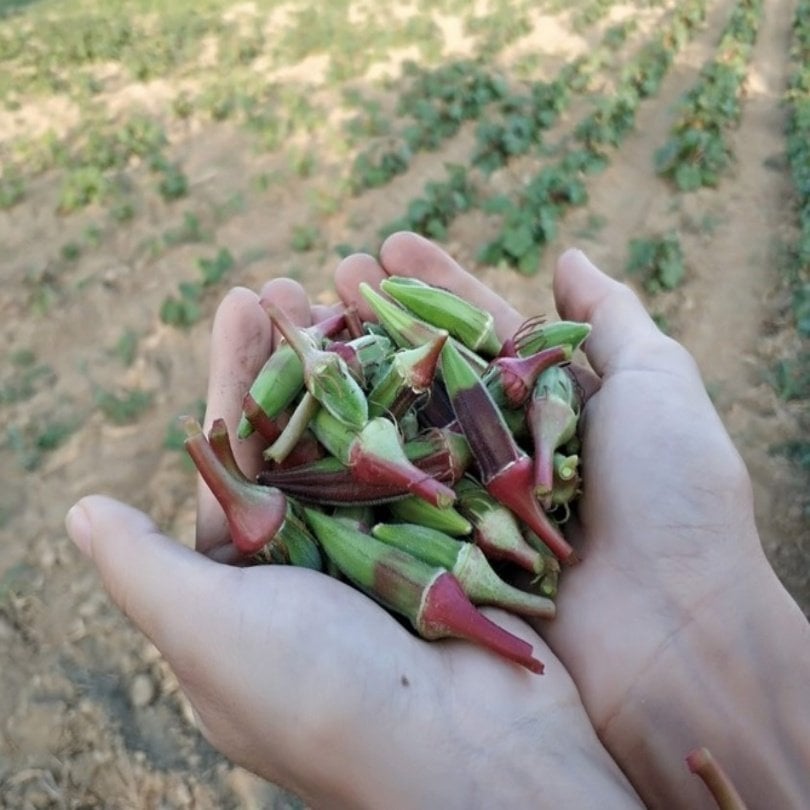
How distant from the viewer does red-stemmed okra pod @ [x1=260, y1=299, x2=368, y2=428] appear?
2.39 metres

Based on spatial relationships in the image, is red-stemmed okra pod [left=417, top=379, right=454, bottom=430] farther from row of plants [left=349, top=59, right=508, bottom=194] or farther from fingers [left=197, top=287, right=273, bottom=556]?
row of plants [left=349, top=59, right=508, bottom=194]

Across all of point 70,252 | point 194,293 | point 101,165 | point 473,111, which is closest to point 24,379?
point 194,293

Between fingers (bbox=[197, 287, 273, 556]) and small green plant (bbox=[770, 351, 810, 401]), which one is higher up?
fingers (bbox=[197, 287, 273, 556])

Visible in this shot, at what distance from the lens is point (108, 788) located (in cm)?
319

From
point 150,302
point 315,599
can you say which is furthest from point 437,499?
point 150,302

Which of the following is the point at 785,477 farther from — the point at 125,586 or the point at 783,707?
the point at 125,586

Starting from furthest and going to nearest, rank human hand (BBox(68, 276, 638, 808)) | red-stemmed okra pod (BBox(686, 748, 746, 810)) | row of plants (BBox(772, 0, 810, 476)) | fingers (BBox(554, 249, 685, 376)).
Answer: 1. row of plants (BBox(772, 0, 810, 476))
2. fingers (BBox(554, 249, 685, 376))
3. human hand (BBox(68, 276, 638, 808))
4. red-stemmed okra pod (BBox(686, 748, 746, 810))

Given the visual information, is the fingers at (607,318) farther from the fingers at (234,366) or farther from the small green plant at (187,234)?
Answer: the small green plant at (187,234)

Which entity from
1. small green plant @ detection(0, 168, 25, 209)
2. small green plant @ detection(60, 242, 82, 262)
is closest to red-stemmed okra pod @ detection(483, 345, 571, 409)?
small green plant @ detection(60, 242, 82, 262)

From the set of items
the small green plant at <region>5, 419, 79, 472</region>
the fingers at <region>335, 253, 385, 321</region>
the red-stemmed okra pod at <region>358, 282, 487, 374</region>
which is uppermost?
the red-stemmed okra pod at <region>358, 282, 487, 374</region>

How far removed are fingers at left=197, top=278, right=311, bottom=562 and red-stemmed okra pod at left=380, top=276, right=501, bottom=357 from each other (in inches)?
14.3

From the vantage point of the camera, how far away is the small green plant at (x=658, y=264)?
517 cm

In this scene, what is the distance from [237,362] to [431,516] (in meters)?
0.77

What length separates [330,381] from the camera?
7.87ft
